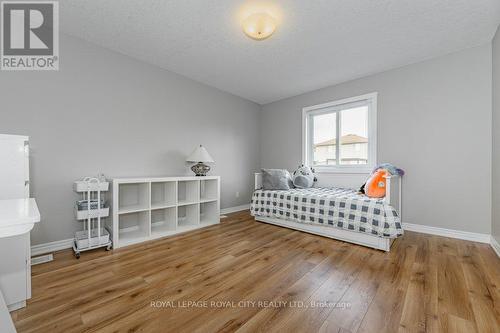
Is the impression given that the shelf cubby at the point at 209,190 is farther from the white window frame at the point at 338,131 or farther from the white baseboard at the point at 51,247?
the white window frame at the point at 338,131

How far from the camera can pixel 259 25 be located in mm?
1833

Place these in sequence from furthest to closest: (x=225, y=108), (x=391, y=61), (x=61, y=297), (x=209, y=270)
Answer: (x=225, y=108)
(x=391, y=61)
(x=209, y=270)
(x=61, y=297)

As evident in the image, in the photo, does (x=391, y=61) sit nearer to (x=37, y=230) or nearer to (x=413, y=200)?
(x=413, y=200)

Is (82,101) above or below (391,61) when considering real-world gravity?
below

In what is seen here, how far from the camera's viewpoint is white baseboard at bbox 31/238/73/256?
1.98 metres

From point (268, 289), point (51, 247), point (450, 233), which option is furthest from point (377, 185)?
point (51, 247)

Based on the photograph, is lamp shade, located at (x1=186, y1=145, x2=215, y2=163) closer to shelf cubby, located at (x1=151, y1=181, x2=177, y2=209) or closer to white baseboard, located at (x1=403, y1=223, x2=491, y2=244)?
shelf cubby, located at (x1=151, y1=181, x2=177, y2=209)

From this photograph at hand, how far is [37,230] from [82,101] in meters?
1.41

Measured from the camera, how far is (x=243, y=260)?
1.88m

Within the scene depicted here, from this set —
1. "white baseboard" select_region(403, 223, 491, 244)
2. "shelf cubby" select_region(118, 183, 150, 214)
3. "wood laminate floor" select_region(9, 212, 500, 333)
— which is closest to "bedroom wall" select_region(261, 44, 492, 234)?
"white baseboard" select_region(403, 223, 491, 244)

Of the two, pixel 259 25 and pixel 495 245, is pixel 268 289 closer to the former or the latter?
pixel 259 25

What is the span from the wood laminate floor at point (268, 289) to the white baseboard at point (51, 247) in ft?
0.52

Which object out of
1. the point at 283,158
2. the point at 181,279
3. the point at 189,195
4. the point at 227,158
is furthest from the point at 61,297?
the point at 283,158

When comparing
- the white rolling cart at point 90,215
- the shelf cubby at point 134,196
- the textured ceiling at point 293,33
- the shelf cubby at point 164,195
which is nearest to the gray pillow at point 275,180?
the shelf cubby at point 164,195
